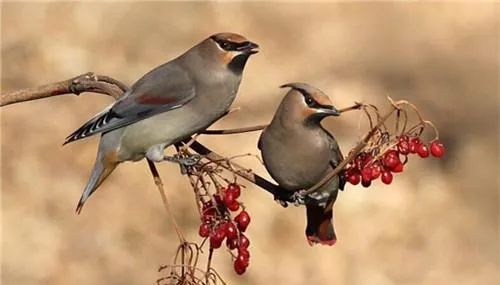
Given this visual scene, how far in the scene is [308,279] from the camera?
558 centimetres

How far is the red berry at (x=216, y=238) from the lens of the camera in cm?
210

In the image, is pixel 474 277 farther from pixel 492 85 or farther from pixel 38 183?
pixel 38 183

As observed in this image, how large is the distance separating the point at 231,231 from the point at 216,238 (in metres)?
0.04

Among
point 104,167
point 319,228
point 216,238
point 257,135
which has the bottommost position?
point 216,238

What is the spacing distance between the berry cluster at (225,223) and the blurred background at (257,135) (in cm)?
326

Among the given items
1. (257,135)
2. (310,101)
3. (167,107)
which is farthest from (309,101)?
(257,135)

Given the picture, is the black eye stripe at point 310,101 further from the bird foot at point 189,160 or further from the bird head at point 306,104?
the bird foot at point 189,160

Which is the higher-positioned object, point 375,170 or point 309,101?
point 309,101

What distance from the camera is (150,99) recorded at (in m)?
2.55

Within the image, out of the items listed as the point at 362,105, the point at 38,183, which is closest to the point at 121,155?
the point at 362,105

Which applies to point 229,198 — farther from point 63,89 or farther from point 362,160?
point 63,89

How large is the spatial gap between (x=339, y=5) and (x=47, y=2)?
1658 mm

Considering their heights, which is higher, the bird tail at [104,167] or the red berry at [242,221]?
the bird tail at [104,167]

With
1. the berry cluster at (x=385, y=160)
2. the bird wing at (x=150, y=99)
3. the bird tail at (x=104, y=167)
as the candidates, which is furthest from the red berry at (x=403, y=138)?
the bird tail at (x=104, y=167)
